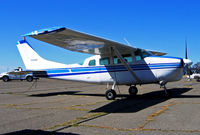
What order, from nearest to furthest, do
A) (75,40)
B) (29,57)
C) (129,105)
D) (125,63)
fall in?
(129,105) → (75,40) → (125,63) → (29,57)

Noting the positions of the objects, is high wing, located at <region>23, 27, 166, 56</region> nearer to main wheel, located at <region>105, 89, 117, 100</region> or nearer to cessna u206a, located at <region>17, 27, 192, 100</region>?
cessna u206a, located at <region>17, 27, 192, 100</region>

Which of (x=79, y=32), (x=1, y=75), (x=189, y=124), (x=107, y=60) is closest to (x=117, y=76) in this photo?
(x=107, y=60)

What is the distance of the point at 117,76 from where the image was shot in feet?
35.4

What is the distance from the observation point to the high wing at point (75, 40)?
6.72 metres

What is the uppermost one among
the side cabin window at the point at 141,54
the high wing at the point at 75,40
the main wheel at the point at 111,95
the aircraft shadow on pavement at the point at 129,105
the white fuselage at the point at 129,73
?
the high wing at the point at 75,40

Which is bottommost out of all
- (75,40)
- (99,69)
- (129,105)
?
(129,105)

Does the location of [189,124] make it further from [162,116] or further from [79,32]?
[79,32]

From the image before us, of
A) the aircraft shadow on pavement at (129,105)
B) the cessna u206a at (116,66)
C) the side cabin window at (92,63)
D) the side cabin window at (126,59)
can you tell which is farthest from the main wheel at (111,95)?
the side cabin window at (92,63)

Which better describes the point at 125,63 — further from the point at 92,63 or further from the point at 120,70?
the point at 92,63

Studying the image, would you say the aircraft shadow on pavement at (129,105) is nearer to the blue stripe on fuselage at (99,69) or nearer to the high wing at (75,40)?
the blue stripe on fuselage at (99,69)

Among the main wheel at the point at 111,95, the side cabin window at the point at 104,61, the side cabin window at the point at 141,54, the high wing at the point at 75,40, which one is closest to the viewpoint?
the high wing at the point at 75,40

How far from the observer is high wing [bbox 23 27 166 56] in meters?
6.72

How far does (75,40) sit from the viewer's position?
871 centimetres

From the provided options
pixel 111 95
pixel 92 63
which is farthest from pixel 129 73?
pixel 92 63
